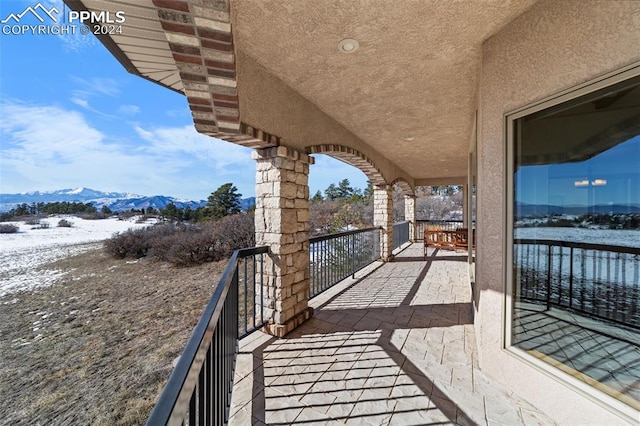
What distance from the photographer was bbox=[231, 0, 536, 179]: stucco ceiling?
173cm

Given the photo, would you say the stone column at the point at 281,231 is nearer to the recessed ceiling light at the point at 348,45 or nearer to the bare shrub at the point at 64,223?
the recessed ceiling light at the point at 348,45

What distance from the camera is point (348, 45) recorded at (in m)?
2.10

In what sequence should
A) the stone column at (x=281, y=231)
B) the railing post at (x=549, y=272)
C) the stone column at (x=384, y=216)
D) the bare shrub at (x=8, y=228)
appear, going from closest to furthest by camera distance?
1. the railing post at (x=549, y=272)
2. the stone column at (x=281, y=231)
3. the stone column at (x=384, y=216)
4. the bare shrub at (x=8, y=228)

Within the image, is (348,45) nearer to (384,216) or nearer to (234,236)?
(384,216)

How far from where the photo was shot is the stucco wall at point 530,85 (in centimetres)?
138

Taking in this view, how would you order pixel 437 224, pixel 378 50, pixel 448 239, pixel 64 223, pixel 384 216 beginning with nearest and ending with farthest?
pixel 378 50, pixel 448 239, pixel 384 216, pixel 437 224, pixel 64 223

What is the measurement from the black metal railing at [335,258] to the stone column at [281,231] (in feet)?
1.82

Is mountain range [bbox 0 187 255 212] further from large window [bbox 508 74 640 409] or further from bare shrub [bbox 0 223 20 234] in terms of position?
large window [bbox 508 74 640 409]

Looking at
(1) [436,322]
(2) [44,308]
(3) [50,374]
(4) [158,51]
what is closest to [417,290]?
(1) [436,322]

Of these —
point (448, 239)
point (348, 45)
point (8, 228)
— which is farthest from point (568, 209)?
point (8, 228)

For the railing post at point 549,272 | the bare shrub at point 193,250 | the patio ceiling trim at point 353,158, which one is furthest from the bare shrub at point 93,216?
the railing post at point 549,272

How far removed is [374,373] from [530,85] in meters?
2.43

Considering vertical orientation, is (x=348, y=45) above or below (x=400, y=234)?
above

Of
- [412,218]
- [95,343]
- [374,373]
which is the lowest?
[95,343]
